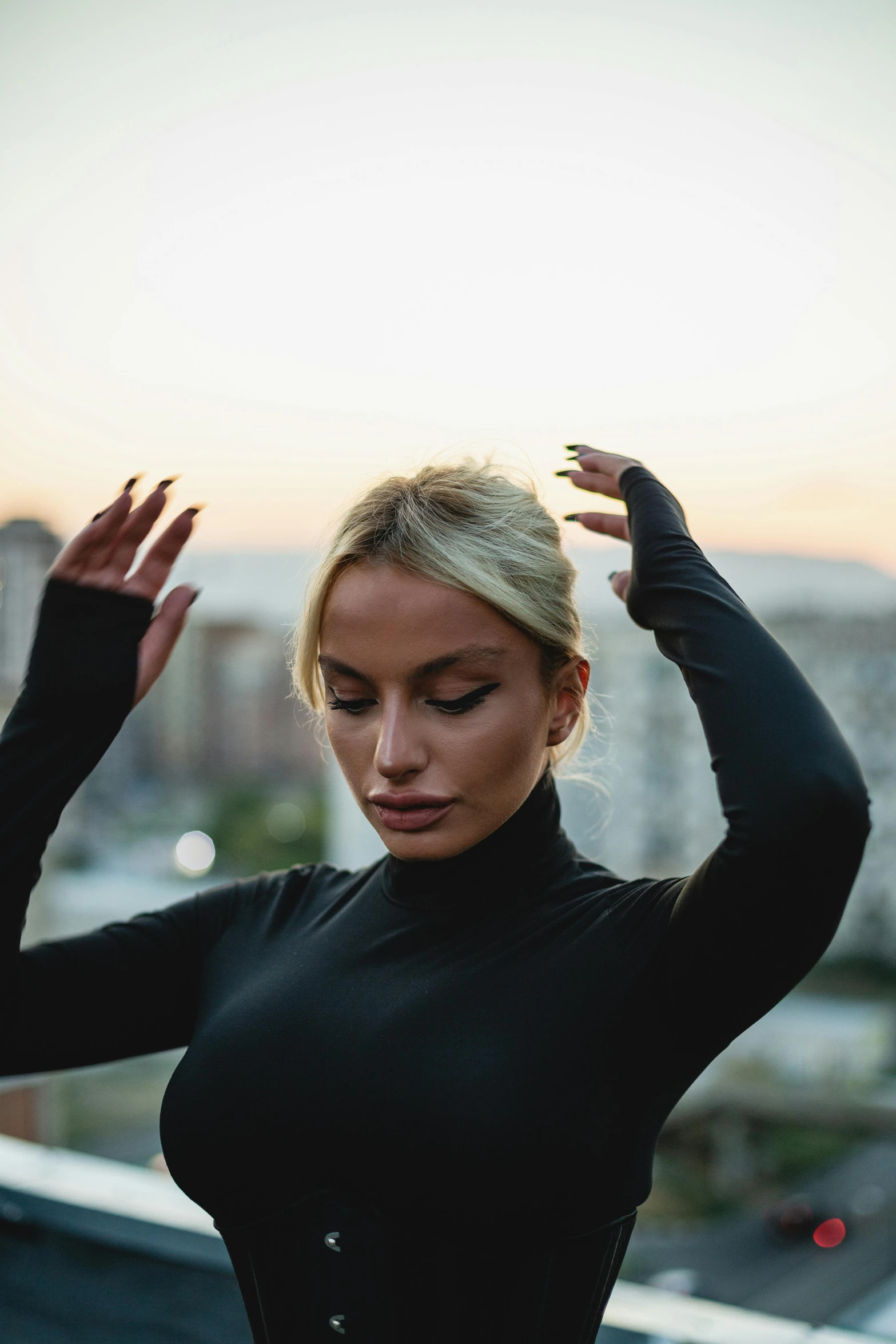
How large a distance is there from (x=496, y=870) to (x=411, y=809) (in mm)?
98

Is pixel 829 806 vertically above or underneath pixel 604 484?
underneath

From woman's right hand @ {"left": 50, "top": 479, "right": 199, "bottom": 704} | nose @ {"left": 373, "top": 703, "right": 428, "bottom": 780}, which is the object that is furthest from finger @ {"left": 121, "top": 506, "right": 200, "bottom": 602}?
nose @ {"left": 373, "top": 703, "right": 428, "bottom": 780}

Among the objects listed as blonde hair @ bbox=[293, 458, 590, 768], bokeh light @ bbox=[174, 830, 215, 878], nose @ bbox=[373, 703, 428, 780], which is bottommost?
bokeh light @ bbox=[174, 830, 215, 878]

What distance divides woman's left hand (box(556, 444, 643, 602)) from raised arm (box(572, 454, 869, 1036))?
17 cm

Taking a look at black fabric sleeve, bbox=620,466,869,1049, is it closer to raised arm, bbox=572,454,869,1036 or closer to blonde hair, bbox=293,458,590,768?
raised arm, bbox=572,454,869,1036

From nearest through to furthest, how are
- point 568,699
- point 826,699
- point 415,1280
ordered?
1. point 415,1280
2. point 568,699
3. point 826,699

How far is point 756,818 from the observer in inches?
31.4

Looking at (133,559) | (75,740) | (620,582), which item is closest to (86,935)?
(75,740)

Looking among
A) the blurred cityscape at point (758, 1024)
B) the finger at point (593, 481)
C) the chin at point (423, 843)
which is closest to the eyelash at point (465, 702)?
the chin at point (423, 843)

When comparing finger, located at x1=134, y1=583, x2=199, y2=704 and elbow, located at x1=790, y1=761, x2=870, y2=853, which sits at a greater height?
elbow, located at x1=790, y1=761, x2=870, y2=853

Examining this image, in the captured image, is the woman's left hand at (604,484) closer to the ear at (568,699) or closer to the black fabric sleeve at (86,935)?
the ear at (568,699)

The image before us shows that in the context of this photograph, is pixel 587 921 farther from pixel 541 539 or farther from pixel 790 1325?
pixel 790 1325

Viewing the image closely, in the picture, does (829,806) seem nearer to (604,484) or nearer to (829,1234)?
(604,484)

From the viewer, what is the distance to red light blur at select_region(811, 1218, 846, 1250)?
1912 centimetres
